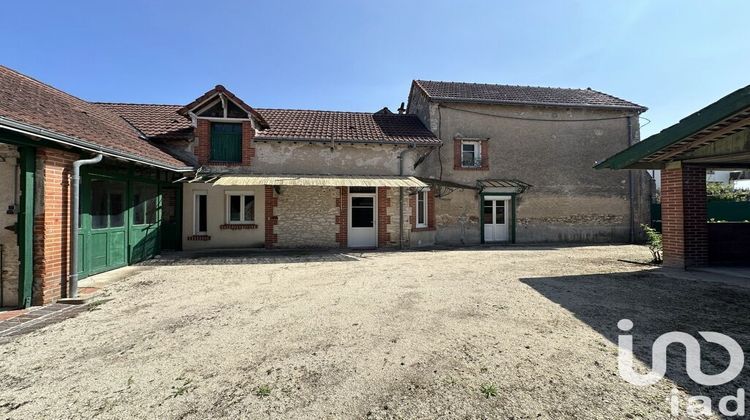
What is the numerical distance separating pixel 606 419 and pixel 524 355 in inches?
44.4

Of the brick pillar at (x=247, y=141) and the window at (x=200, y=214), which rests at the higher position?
the brick pillar at (x=247, y=141)

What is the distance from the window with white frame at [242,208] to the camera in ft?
41.8

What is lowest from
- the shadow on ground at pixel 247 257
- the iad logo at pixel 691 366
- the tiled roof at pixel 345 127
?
the iad logo at pixel 691 366

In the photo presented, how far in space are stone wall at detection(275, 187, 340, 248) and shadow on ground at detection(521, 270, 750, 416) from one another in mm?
7823

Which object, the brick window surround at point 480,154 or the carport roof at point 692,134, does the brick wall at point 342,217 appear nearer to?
the brick window surround at point 480,154

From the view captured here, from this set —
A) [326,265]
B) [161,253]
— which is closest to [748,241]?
[326,265]

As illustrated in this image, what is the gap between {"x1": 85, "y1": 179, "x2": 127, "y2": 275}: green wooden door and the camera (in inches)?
290

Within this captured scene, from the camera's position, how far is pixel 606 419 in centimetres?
254

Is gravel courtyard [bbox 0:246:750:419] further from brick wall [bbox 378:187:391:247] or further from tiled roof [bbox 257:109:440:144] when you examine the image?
tiled roof [bbox 257:109:440:144]

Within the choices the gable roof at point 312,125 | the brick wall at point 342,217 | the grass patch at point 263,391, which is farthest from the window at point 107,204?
the grass patch at point 263,391

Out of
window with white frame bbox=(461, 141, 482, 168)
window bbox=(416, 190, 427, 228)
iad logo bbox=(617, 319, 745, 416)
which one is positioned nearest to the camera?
iad logo bbox=(617, 319, 745, 416)

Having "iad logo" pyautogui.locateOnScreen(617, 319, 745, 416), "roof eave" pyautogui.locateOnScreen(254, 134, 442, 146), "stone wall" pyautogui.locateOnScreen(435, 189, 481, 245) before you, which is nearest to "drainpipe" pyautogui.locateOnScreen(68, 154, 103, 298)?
"roof eave" pyautogui.locateOnScreen(254, 134, 442, 146)

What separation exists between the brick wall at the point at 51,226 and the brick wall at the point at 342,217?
26.9ft

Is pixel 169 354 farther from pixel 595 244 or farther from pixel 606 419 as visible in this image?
pixel 595 244
